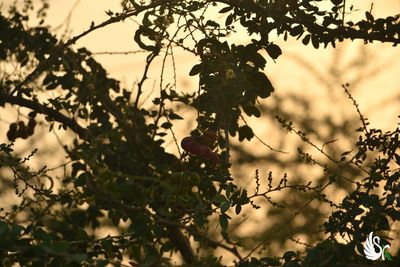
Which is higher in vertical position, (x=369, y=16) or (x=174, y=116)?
(x=174, y=116)

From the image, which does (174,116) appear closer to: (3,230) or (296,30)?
(296,30)

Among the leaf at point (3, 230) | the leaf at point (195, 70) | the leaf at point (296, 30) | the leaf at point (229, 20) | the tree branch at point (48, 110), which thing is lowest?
the leaf at point (3, 230)

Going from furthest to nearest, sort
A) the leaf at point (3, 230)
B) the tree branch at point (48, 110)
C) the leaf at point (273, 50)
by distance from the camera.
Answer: the tree branch at point (48, 110), the leaf at point (273, 50), the leaf at point (3, 230)

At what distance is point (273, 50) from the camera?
294cm

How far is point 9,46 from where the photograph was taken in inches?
161

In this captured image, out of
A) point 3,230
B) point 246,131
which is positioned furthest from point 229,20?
point 3,230

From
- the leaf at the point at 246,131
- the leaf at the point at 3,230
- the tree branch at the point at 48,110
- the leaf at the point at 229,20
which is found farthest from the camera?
the tree branch at the point at 48,110

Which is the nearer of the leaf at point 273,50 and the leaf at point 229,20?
the leaf at point 273,50

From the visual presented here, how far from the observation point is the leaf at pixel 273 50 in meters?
2.94

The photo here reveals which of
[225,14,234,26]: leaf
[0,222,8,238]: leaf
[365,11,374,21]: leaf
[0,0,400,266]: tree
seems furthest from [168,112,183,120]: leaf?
[0,222,8,238]: leaf

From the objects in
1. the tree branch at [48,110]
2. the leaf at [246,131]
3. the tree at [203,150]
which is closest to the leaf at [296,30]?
the tree at [203,150]

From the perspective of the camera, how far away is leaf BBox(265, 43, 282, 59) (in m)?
2.94

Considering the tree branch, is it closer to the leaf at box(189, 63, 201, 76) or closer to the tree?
the tree

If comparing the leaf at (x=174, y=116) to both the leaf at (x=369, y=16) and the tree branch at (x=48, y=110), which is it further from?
the leaf at (x=369, y=16)
